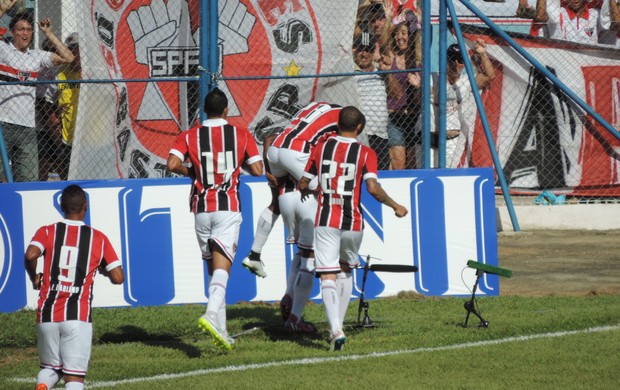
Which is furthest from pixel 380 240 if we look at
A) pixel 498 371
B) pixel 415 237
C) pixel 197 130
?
pixel 498 371

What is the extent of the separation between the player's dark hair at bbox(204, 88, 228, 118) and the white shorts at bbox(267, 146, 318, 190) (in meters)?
0.91

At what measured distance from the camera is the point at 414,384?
23.7ft

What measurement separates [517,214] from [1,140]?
6.48 meters

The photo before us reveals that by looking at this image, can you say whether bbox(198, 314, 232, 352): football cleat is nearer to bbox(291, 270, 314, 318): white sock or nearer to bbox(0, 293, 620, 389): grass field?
bbox(0, 293, 620, 389): grass field

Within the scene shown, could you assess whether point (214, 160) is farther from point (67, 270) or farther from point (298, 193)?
point (67, 270)

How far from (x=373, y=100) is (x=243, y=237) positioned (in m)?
2.32

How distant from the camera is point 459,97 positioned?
1335cm

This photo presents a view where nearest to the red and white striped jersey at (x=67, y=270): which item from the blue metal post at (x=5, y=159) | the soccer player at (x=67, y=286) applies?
the soccer player at (x=67, y=286)

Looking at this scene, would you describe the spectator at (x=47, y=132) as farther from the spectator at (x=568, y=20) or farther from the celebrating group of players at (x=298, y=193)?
the spectator at (x=568, y=20)

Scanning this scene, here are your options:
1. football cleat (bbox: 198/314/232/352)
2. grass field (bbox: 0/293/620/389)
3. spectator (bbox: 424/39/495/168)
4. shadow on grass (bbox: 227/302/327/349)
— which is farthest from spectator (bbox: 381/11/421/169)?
football cleat (bbox: 198/314/232/352)

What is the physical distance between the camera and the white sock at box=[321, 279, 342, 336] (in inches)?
329

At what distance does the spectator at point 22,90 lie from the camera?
1230 cm

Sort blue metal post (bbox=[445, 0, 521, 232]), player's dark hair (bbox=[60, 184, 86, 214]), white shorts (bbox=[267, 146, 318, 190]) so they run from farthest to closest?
blue metal post (bbox=[445, 0, 521, 232]), white shorts (bbox=[267, 146, 318, 190]), player's dark hair (bbox=[60, 184, 86, 214])

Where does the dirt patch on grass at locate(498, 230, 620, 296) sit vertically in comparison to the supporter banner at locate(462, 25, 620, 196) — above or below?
below
